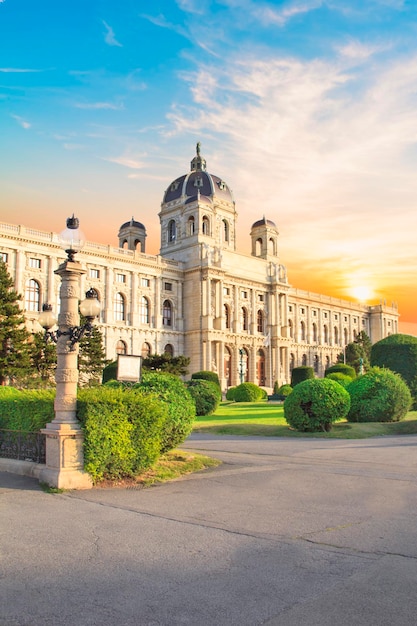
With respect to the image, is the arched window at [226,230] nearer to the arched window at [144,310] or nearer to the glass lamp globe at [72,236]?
the arched window at [144,310]

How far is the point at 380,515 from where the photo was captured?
773 centimetres

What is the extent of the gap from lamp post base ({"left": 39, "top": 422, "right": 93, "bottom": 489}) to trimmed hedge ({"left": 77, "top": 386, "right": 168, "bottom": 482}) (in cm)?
12

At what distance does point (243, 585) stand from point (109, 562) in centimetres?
145

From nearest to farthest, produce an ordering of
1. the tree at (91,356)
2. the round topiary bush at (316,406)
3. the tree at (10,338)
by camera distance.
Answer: the round topiary bush at (316,406) < the tree at (10,338) < the tree at (91,356)

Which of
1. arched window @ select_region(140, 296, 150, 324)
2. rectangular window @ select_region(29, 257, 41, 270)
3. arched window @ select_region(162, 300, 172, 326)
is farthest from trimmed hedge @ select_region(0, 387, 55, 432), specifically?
arched window @ select_region(162, 300, 172, 326)

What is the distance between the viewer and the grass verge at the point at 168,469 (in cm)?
1027

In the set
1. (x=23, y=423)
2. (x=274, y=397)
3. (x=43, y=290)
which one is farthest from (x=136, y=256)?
(x=23, y=423)

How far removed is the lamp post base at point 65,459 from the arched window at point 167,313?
51622 millimetres

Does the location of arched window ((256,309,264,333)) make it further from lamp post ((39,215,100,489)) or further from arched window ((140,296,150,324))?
lamp post ((39,215,100,489))

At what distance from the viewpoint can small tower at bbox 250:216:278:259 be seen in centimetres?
7488

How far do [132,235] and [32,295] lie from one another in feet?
81.4

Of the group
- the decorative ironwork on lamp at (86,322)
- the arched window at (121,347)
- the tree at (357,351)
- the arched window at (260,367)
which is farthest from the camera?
the tree at (357,351)

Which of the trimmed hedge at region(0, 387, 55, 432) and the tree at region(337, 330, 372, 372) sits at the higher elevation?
the tree at region(337, 330, 372, 372)

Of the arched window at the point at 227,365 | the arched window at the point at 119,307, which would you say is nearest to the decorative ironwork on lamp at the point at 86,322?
the arched window at the point at 119,307
